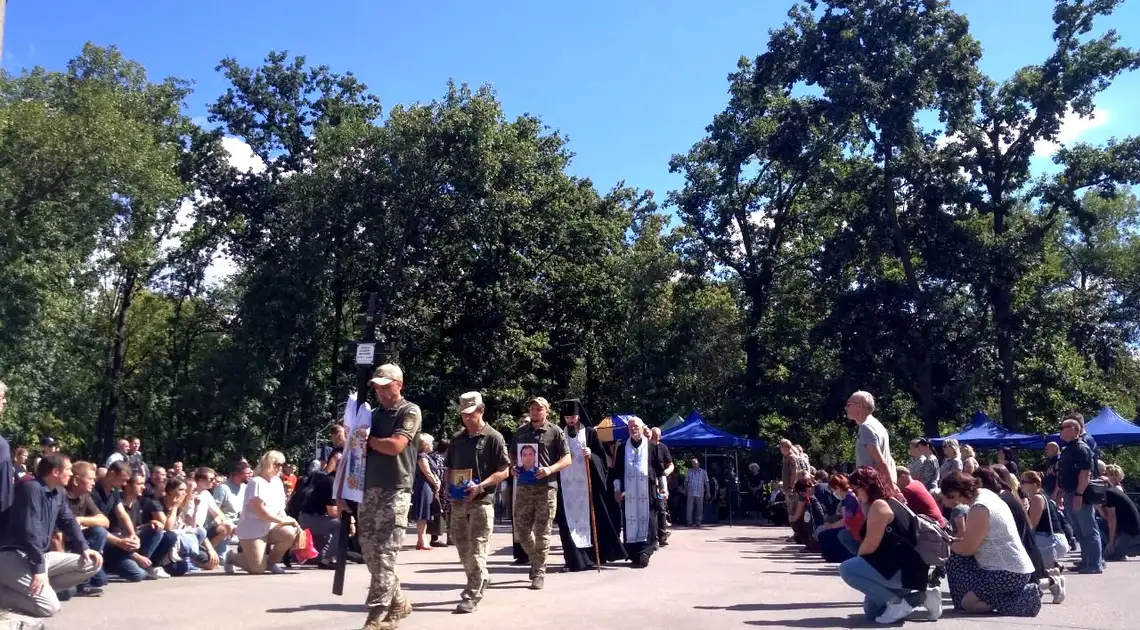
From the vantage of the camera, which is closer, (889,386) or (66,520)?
(66,520)

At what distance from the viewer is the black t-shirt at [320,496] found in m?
12.3

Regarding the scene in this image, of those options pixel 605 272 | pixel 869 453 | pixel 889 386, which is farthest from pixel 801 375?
pixel 869 453

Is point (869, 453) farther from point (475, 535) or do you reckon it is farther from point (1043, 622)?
point (475, 535)

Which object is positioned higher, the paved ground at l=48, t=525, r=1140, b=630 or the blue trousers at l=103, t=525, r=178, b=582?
the blue trousers at l=103, t=525, r=178, b=582

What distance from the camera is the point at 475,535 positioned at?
812 cm

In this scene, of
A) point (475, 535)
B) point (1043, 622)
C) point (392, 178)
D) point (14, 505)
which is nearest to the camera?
point (14, 505)

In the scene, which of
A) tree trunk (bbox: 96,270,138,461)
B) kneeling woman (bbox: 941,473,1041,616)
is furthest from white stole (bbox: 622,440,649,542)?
tree trunk (bbox: 96,270,138,461)

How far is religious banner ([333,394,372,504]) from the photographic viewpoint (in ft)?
23.4

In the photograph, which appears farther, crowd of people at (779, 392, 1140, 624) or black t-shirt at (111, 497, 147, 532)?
black t-shirt at (111, 497, 147, 532)

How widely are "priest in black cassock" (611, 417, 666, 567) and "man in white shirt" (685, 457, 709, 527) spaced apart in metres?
9.93

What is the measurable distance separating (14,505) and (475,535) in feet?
10.8

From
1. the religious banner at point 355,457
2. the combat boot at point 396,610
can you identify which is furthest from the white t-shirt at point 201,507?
the combat boot at point 396,610

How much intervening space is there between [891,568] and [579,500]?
4.21 metres

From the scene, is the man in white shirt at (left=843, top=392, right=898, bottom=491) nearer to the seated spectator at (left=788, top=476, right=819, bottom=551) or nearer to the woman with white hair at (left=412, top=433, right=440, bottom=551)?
the woman with white hair at (left=412, top=433, right=440, bottom=551)
